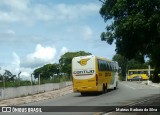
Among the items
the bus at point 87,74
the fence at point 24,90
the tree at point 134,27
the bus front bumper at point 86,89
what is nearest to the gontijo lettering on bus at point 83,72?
the bus at point 87,74

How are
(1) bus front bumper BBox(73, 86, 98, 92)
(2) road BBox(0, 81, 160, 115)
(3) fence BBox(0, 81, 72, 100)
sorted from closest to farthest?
Answer: (2) road BBox(0, 81, 160, 115), (3) fence BBox(0, 81, 72, 100), (1) bus front bumper BBox(73, 86, 98, 92)

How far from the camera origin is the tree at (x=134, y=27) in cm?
1841

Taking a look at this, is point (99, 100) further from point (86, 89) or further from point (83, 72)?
point (83, 72)

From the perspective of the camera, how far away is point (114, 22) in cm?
2003

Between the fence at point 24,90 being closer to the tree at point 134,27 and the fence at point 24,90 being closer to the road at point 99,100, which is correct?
the road at point 99,100

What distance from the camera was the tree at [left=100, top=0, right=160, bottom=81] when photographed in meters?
18.4

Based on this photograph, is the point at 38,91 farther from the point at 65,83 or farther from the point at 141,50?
the point at 141,50

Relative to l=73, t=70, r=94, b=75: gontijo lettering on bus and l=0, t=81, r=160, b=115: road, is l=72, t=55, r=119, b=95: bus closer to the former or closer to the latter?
l=73, t=70, r=94, b=75: gontijo lettering on bus

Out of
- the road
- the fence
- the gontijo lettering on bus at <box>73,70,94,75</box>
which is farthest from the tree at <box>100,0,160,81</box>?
the fence

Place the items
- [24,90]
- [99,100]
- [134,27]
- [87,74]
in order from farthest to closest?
[24,90]
[87,74]
[99,100]
[134,27]

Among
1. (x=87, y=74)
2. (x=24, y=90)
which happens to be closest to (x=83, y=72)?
(x=87, y=74)

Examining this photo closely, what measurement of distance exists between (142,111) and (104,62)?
67.8 feet

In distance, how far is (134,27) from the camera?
1838cm

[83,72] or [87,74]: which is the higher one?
[83,72]
